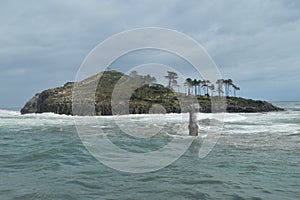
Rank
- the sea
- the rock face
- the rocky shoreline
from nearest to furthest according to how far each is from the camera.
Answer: the sea, the rocky shoreline, the rock face

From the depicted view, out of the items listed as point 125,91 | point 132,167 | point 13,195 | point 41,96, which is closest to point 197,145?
point 132,167

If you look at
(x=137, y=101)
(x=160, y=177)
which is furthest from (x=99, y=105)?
(x=160, y=177)

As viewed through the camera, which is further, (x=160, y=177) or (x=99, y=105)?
(x=99, y=105)

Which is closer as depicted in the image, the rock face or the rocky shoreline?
the rocky shoreline

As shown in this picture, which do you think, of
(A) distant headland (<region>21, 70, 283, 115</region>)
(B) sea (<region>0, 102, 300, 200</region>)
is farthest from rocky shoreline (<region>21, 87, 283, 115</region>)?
(B) sea (<region>0, 102, 300, 200</region>)

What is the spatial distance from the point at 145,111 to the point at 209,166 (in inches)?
2805

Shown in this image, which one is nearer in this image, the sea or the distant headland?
the sea

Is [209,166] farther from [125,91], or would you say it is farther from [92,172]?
[125,91]

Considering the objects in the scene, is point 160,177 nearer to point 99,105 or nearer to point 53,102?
point 99,105

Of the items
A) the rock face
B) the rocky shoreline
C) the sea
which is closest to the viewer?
the sea

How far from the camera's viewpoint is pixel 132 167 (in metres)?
12.1

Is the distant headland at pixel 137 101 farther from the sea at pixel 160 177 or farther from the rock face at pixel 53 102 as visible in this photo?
the sea at pixel 160 177

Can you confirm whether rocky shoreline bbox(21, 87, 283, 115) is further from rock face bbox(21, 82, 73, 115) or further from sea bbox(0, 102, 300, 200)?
sea bbox(0, 102, 300, 200)

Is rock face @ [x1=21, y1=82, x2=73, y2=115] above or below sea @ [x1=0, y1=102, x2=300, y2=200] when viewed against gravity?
above
